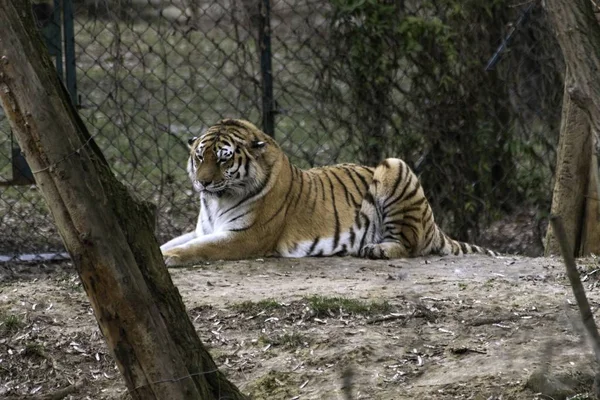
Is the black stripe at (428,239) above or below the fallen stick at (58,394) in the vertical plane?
above

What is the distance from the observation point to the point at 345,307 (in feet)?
17.0

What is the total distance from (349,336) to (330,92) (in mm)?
3789

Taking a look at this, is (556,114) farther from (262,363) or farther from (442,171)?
(262,363)

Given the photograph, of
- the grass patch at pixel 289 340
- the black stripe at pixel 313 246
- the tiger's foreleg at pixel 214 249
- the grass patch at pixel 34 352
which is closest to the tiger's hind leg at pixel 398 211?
the black stripe at pixel 313 246

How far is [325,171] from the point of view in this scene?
7.58 m

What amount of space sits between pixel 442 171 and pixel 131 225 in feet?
17.4

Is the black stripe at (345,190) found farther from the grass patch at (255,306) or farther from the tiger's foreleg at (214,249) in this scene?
the grass patch at (255,306)

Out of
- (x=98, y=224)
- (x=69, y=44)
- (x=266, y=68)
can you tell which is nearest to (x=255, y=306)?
(x=98, y=224)

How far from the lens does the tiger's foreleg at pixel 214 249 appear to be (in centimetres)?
658

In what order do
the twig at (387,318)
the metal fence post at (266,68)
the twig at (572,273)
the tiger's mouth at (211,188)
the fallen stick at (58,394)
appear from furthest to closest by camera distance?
the metal fence post at (266,68) < the tiger's mouth at (211,188) < the twig at (387,318) < the fallen stick at (58,394) < the twig at (572,273)

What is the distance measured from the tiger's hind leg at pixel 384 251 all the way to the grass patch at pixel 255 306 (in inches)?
75.5

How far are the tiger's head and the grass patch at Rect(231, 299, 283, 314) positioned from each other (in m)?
1.70

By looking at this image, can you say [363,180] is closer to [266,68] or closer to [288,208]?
[288,208]

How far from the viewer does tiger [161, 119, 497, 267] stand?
6938 mm
